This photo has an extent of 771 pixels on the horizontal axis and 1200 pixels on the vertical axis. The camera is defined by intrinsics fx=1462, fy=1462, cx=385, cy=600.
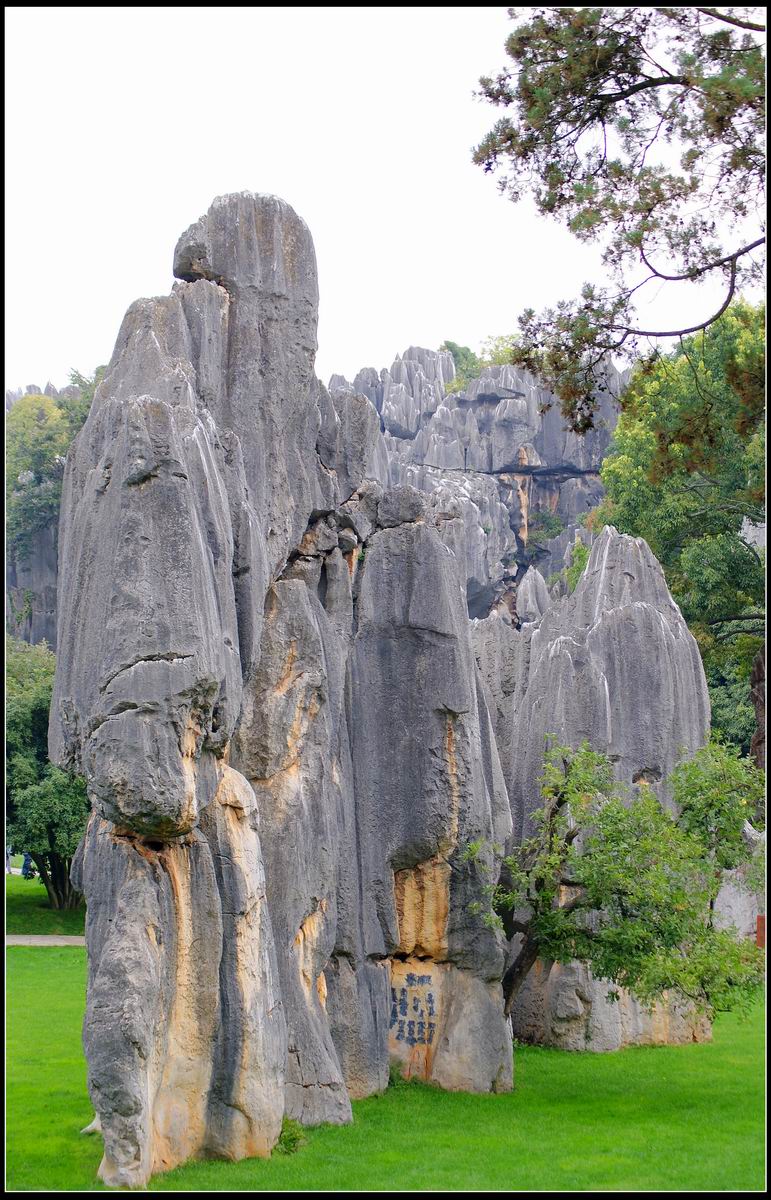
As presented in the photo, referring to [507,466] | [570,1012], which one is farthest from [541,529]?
[570,1012]

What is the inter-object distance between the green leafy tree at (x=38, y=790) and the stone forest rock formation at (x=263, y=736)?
11.5 meters

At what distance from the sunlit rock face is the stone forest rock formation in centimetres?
3

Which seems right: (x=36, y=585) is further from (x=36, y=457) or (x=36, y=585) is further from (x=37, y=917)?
(x=37, y=917)

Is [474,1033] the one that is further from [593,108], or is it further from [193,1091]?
[593,108]

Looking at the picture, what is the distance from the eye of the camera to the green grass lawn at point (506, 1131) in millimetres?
12070

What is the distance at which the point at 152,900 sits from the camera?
1180 cm

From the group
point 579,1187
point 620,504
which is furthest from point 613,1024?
point 620,504

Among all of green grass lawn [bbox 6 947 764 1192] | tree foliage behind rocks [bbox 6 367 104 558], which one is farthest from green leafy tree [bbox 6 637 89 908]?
tree foliage behind rocks [bbox 6 367 104 558]

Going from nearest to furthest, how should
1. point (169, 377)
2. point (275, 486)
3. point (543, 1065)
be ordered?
point (169, 377), point (275, 486), point (543, 1065)

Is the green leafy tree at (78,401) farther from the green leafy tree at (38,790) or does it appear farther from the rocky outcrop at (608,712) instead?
the rocky outcrop at (608,712)

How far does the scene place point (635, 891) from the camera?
15805mm

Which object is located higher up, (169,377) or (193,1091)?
(169,377)

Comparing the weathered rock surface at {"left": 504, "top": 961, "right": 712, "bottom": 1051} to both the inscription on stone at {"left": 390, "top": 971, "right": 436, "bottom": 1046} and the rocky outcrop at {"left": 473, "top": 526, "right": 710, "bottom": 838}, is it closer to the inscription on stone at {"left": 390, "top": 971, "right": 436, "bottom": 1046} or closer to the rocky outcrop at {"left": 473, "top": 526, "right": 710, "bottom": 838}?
the rocky outcrop at {"left": 473, "top": 526, "right": 710, "bottom": 838}

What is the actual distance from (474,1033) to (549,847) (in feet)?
7.57
